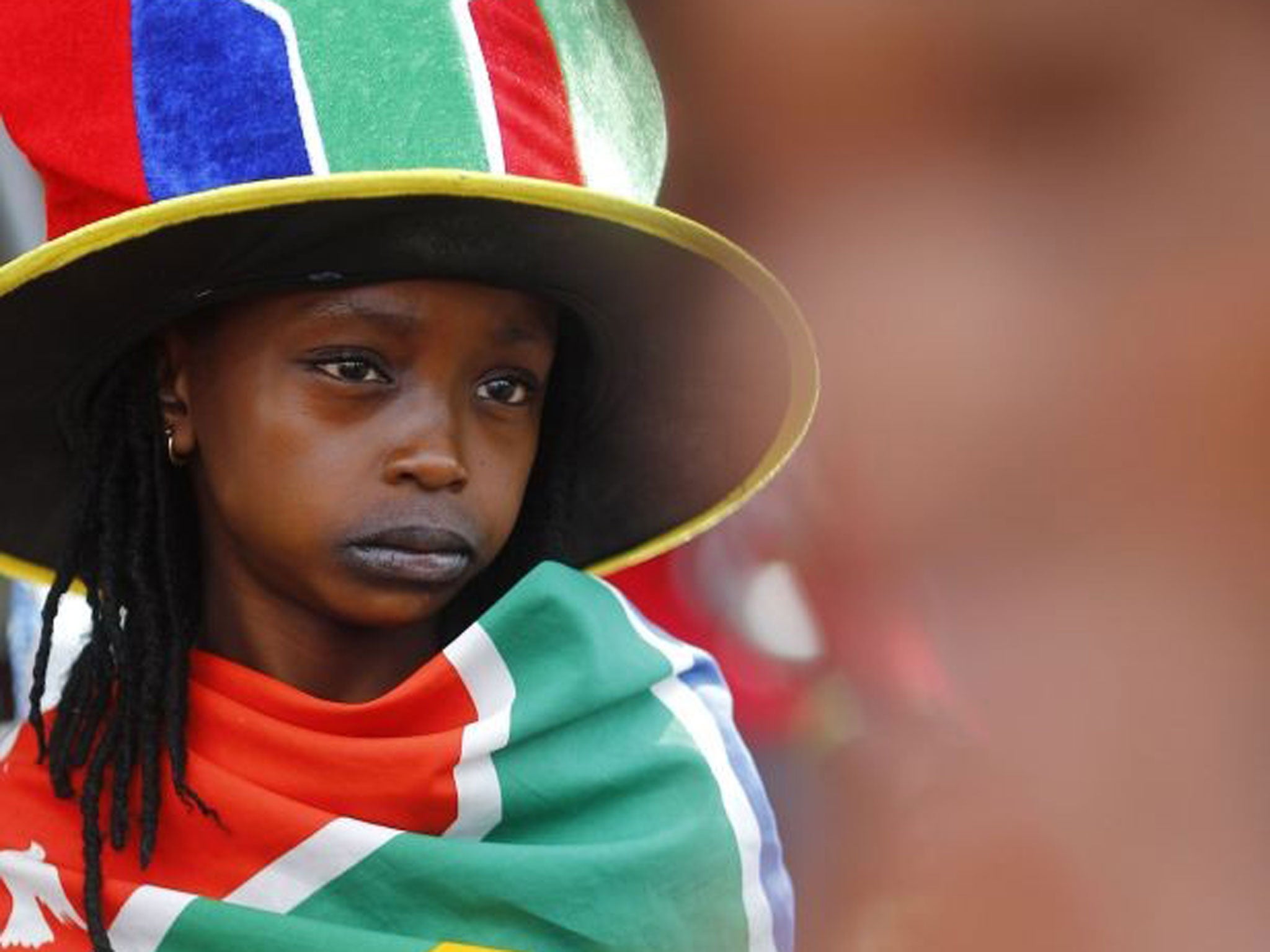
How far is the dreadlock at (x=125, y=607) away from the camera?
1438 millimetres

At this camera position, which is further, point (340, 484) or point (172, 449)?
point (172, 449)

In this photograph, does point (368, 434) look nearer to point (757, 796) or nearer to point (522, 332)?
point (522, 332)

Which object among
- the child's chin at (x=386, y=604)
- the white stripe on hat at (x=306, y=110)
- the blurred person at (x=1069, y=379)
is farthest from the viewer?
the child's chin at (x=386, y=604)

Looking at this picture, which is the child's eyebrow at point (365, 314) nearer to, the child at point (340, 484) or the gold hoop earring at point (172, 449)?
the child at point (340, 484)

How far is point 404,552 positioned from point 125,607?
0.33m

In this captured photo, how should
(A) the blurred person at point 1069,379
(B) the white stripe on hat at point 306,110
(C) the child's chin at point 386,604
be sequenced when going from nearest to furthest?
(A) the blurred person at point 1069,379 → (B) the white stripe on hat at point 306,110 → (C) the child's chin at point 386,604

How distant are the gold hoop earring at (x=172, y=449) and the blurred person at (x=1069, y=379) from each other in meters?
1.22

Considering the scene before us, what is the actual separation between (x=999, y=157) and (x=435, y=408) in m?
1.08

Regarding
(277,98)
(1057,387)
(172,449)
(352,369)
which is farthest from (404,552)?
(1057,387)

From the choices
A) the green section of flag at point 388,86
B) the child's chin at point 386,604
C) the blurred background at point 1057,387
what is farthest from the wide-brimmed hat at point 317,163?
the blurred background at point 1057,387

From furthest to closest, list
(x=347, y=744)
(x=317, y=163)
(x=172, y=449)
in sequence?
(x=172, y=449) < (x=347, y=744) < (x=317, y=163)

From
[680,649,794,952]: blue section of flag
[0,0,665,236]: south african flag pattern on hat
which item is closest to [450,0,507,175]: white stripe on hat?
[0,0,665,236]: south african flag pattern on hat

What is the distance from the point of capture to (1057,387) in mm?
323

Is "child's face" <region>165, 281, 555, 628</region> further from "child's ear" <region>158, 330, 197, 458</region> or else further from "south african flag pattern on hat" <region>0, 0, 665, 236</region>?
"south african flag pattern on hat" <region>0, 0, 665, 236</region>
